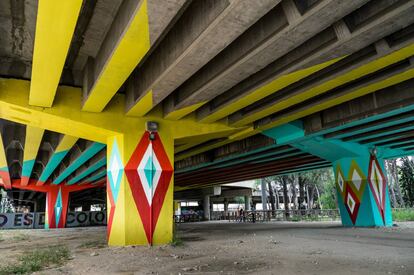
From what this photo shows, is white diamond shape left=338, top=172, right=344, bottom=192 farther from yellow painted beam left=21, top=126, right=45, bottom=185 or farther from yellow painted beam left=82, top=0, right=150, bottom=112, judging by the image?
yellow painted beam left=21, top=126, right=45, bottom=185

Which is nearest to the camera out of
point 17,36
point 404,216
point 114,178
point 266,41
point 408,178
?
point 266,41

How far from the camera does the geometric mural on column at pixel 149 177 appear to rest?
1030 centimetres

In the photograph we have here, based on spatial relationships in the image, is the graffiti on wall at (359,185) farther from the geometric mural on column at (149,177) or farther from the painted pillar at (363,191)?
the geometric mural on column at (149,177)

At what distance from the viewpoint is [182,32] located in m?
6.95

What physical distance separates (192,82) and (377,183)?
39.6 ft

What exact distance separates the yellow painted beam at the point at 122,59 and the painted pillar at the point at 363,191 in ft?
42.6

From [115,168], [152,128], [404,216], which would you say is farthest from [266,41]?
[404,216]

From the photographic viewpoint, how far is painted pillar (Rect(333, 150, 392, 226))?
53.5ft

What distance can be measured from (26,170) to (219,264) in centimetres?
2046

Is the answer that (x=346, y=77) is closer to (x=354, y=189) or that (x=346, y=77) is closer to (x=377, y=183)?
(x=354, y=189)

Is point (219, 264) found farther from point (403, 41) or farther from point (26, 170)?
Result: point (26, 170)

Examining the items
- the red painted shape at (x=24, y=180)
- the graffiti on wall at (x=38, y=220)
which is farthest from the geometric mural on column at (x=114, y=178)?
the graffiti on wall at (x=38, y=220)

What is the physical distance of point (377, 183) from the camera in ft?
54.6

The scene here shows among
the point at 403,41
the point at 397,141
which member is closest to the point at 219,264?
the point at 403,41
